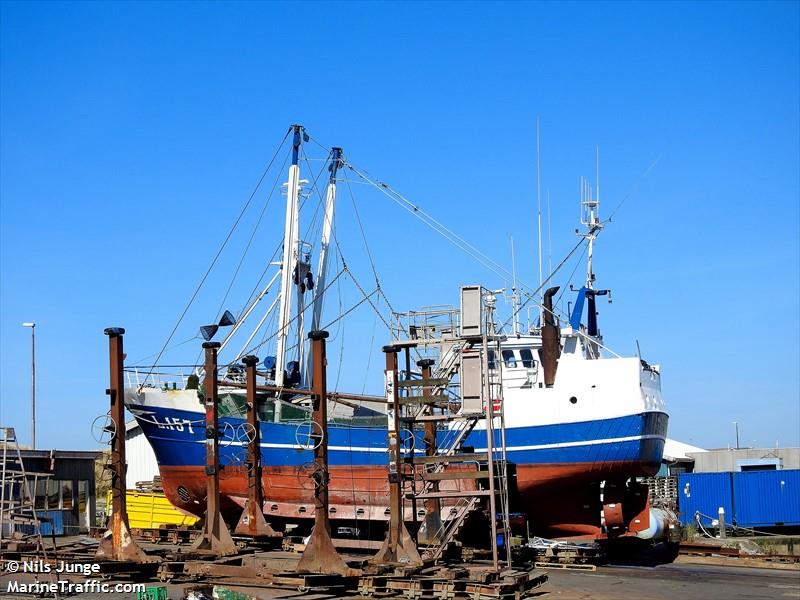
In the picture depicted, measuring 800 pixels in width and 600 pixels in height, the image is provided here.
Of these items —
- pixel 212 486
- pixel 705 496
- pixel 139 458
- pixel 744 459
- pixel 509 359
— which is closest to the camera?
pixel 212 486

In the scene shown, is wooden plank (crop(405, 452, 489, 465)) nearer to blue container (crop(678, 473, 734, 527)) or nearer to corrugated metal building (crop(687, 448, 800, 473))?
blue container (crop(678, 473, 734, 527))

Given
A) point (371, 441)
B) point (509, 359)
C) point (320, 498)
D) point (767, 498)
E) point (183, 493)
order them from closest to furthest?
point (320, 498)
point (371, 441)
point (509, 359)
point (183, 493)
point (767, 498)

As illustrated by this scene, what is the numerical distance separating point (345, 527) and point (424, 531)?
6.75m

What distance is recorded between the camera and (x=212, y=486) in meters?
21.9

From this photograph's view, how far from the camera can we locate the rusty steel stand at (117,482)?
19.7 metres

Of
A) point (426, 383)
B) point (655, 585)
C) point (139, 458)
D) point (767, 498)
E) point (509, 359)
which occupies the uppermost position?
point (509, 359)

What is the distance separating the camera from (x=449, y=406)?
23.6 m

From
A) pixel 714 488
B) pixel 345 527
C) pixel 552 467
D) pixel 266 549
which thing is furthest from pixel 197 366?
pixel 714 488

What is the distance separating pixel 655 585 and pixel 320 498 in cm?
755

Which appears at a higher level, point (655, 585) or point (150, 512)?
point (150, 512)

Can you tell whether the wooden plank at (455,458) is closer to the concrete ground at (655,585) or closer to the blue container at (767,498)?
the concrete ground at (655,585)

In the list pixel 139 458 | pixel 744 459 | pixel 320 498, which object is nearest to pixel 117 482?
pixel 320 498

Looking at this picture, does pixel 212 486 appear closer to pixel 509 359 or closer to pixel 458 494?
pixel 458 494

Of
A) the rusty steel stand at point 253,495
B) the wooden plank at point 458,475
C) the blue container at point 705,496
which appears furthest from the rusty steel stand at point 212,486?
the blue container at point 705,496
